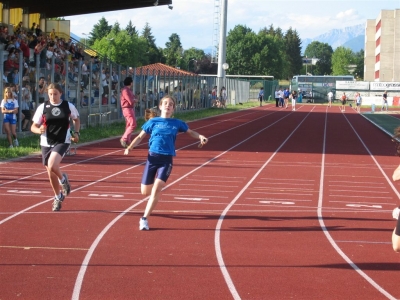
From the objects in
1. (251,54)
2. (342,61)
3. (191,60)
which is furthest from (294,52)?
(191,60)

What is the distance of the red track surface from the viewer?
7215 mm

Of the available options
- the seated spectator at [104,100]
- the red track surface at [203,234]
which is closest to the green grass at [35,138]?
the red track surface at [203,234]

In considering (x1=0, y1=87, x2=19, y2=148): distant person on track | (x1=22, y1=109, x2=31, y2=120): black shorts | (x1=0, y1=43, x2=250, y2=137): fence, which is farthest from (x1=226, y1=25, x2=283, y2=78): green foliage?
(x1=0, y1=87, x2=19, y2=148): distant person on track

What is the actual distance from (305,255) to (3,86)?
16.0 metres

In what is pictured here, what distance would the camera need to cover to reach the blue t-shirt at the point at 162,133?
33.1ft

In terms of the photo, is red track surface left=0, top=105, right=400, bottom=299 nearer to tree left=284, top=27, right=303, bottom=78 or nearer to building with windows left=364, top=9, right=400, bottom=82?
building with windows left=364, top=9, right=400, bottom=82

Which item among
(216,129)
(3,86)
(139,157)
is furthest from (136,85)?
(139,157)

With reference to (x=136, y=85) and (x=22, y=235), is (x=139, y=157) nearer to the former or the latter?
(x=22, y=235)

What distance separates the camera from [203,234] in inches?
388

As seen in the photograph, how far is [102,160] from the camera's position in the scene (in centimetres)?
1911

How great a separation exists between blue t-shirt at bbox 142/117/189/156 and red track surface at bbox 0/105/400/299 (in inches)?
40.6

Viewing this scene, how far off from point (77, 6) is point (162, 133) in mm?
31713

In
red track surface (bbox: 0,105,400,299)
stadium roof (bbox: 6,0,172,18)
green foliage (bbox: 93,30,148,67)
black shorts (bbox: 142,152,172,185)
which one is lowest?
red track surface (bbox: 0,105,400,299)

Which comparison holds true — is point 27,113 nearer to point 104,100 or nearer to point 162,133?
point 104,100
